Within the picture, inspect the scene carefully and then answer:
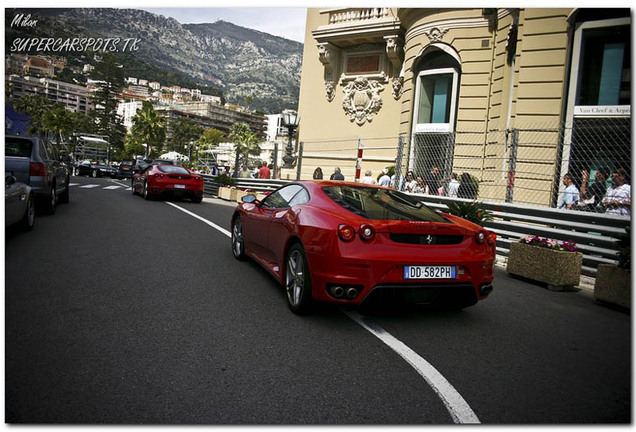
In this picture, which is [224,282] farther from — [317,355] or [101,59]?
[101,59]

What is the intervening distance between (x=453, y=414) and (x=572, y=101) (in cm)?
1259

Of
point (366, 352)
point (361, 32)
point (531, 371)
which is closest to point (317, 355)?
point (366, 352)

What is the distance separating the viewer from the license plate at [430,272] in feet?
12.8

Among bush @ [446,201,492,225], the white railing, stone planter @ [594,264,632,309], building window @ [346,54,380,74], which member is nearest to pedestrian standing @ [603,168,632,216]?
bush @ [446,201,492,225]

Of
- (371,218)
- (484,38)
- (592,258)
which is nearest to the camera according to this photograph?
Result: (371,218)

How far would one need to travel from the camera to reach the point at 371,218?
13.6ft

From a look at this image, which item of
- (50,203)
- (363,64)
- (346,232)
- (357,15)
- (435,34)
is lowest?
(50,203)

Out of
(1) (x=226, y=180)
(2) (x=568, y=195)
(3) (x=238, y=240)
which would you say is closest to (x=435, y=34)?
(2) (x=568, y=195)

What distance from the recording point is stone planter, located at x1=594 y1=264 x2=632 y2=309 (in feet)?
17.3

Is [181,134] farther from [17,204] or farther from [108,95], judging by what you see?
[17,204]

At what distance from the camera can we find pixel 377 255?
12.6ft

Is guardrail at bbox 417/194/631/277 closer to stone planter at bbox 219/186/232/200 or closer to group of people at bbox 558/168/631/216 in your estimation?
group of people at bbox 558/168/631/216

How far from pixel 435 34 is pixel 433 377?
1681 centimetres

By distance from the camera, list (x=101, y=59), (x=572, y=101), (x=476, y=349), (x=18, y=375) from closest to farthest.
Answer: (x=18, y=375)
(x=476, y=349)
(x=572, y=101)
(x=101, y=59)
